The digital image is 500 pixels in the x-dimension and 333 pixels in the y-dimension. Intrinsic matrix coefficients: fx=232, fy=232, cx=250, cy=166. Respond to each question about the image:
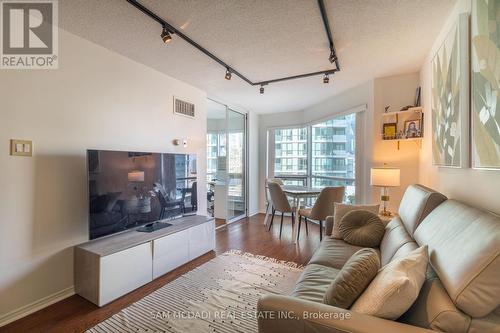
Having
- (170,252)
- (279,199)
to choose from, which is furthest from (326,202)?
(170,252)

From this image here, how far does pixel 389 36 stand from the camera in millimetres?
2189

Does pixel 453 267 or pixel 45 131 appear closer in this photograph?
pixel 453 267

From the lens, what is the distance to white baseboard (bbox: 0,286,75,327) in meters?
1.80

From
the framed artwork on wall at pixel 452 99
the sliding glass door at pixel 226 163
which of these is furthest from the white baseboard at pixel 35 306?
the framed artwork on wall at pixel 452 99

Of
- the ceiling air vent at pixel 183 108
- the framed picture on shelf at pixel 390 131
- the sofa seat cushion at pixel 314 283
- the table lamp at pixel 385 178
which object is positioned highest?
the ceiling air vent at pixel 183 108

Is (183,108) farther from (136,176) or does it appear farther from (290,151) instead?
(290,151)

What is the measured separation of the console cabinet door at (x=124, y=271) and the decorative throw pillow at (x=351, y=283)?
182 centimetres

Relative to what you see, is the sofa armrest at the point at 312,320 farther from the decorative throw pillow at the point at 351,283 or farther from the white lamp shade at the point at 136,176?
the white lamp shade at the point at 136,176

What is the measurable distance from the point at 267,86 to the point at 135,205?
256 centimetres

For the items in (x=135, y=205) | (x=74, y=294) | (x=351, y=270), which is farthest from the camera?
(x=135, y=205)

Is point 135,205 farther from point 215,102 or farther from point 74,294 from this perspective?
point 215,102

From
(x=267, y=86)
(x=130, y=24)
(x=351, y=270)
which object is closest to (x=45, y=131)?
(x=130, y=24)

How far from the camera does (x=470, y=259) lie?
92 cm

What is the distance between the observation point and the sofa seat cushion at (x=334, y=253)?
6.11 ft
